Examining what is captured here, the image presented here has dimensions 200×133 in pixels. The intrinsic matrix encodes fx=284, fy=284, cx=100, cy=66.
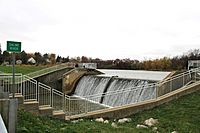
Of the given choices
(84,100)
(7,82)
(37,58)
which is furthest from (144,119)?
(37,58)

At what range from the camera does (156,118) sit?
502 inches

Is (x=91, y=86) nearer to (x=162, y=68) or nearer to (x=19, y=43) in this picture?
(x=19, y=43)

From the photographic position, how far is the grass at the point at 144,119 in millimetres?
8398

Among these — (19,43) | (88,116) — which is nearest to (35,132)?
(19,43)

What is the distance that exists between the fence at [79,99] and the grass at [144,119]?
1474 mm

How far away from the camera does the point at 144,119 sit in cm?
1291

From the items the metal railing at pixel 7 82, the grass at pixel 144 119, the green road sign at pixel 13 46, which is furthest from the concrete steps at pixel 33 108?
the green road sign at pixel 13 46

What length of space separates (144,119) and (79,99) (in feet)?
14.5

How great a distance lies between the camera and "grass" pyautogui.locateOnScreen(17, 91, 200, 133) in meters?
8.40

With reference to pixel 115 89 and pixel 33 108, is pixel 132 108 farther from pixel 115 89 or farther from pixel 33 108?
pixel 115 89

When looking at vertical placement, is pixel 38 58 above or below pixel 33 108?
above

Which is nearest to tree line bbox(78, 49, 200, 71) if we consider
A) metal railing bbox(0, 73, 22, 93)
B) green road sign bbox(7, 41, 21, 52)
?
metal railing bbox(0, 73, 22, 93)

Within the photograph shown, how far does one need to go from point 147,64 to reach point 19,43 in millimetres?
54180

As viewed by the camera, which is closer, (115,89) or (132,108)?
(132,108)
